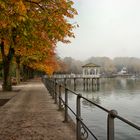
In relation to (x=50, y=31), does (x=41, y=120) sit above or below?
below

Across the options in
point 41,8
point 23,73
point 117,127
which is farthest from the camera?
point 23,73

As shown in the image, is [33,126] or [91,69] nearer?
[33,126]

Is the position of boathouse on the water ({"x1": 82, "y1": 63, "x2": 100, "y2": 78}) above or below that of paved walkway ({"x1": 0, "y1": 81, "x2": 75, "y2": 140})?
Answer: above

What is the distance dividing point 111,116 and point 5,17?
29.3 feet

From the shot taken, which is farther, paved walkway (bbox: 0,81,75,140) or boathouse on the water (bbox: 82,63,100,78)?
boathouse on the water (bbox: 82,63,100,78)

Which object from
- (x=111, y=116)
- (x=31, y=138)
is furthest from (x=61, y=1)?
(x=111, y=116)

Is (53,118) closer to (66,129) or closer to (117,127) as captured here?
(66,129)

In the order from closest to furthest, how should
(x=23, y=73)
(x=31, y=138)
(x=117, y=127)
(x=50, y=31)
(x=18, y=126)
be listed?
1. (x=31, y=138)
2. (x=18, y=126)
3. (x=50, y=31)
4. (x=117, y=127)
5. (x=23, y=73)

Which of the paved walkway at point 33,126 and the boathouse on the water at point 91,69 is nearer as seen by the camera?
the paved walkway at point 33,126

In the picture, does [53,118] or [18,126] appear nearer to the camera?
[18,126]

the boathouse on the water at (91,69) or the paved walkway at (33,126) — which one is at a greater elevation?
the boathouse on the water at (91,69)

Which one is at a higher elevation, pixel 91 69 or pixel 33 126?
pixel 91 69

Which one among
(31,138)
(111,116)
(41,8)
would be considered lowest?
(31,138)

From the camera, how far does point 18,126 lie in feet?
39.9
